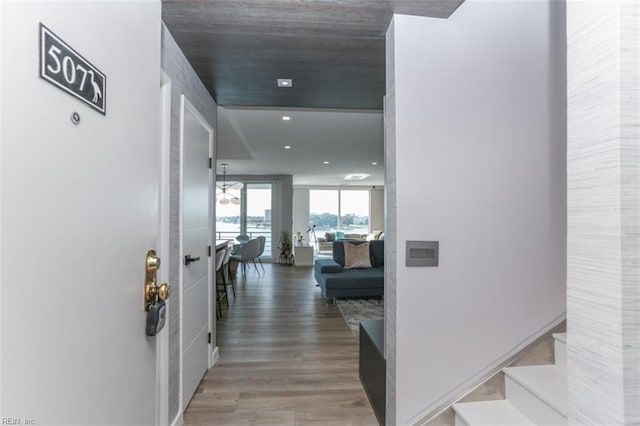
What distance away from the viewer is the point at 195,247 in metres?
2.17

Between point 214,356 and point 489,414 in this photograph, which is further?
point 214,356

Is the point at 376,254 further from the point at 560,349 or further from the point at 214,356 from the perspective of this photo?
the point at 560,349

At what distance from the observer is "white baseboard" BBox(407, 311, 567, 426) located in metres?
1.58

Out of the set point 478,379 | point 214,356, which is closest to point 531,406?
point 478,379

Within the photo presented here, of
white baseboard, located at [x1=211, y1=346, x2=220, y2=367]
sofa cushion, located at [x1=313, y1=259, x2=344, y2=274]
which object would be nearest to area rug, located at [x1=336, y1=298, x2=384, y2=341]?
sofa cushion, located at [x1=313, y1=259, x2=344, y2=274]

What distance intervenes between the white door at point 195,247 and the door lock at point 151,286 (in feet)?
3.06

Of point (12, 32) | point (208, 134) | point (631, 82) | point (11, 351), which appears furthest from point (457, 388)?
point (208, 134)

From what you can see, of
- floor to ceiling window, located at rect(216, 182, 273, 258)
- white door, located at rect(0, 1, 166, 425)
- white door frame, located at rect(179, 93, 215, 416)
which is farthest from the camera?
floor to ceiling window, located at rect(216, 182, 273, 258)

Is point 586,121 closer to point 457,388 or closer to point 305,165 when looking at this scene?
point 457,388

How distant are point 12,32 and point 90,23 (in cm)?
25

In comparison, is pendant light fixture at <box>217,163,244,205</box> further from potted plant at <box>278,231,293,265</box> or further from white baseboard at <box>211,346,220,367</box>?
white baseboard at <box>211,346,220,367</box>

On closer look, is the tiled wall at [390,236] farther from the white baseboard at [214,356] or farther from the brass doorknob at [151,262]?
the white baseboard at [214,356]

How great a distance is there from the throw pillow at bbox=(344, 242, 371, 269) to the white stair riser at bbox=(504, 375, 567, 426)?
360cm

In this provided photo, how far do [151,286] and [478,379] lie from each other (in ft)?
5.63
